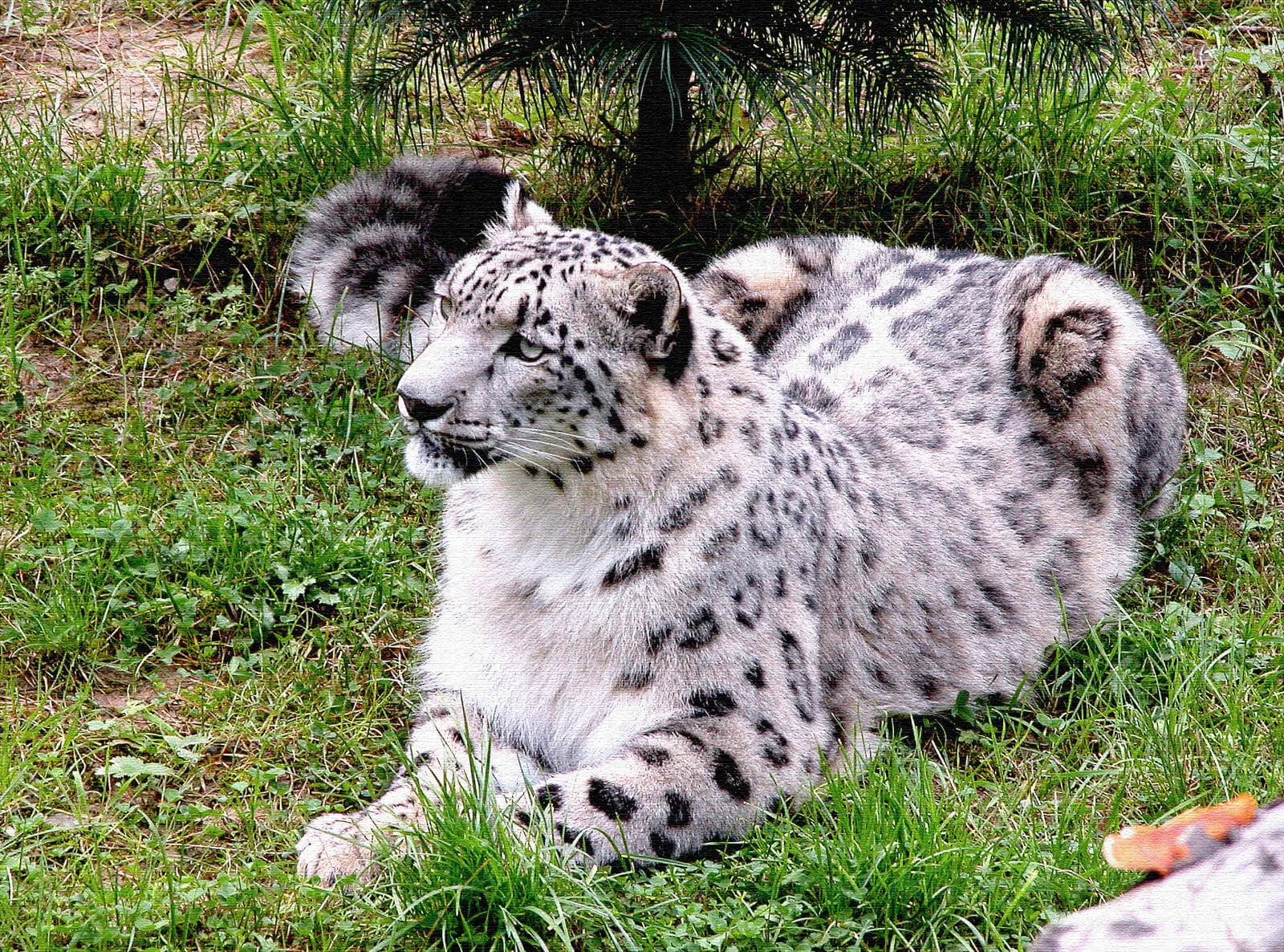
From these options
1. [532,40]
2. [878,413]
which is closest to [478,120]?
[532,40]

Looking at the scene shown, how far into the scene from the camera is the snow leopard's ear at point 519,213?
5.46 meters

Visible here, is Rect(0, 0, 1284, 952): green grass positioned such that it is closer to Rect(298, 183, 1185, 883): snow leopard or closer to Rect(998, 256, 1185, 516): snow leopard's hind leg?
Rect(298, 183, 1185, 883): snow leopard

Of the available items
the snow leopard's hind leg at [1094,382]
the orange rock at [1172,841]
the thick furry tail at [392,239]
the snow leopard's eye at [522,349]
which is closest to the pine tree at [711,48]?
the thick furry tail at [392,239]

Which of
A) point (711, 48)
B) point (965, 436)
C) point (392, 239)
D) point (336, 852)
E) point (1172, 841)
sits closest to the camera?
point (1172, 841)

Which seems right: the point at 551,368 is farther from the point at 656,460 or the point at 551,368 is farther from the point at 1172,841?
the point at 1172,841

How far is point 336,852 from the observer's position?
183 inches

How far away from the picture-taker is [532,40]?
6.59m

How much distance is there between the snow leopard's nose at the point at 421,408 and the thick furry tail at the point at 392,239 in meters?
2.01

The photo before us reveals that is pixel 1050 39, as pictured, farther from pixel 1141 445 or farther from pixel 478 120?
pixel 478 120

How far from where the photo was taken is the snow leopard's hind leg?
627 cm

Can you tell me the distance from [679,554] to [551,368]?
0.71 m

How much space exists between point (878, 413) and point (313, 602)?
2303mm

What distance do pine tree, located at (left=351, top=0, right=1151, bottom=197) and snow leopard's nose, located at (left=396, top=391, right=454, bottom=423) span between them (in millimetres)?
2090

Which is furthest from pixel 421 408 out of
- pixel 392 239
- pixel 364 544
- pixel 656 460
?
pixel 392 239
